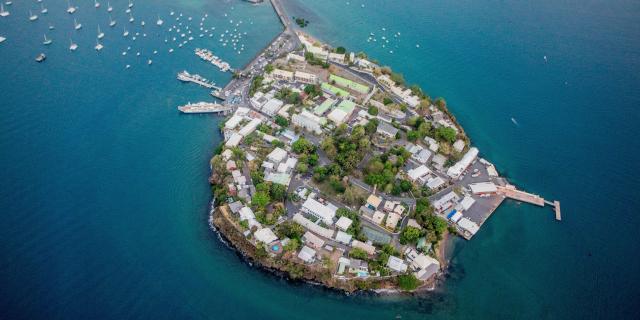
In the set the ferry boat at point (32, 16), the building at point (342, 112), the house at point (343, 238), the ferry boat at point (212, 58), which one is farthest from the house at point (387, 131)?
the ferry boat at point (32, 16)

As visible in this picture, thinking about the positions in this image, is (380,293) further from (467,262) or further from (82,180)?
(82,180)

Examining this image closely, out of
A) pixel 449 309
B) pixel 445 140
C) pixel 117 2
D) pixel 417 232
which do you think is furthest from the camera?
pixel 117 2

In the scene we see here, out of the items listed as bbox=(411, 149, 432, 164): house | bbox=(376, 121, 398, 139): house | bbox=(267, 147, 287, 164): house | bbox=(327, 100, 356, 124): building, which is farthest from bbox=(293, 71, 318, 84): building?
bbox=(411, 149, 432, 164): house

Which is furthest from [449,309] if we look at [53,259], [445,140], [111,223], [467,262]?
[53,259]

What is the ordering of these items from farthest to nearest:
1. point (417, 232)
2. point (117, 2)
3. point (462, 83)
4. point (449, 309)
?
point (117, 2)
point (462, 83)
point (417, 232)
point (449, 309)

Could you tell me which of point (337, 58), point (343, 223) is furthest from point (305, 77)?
point (343, 223)

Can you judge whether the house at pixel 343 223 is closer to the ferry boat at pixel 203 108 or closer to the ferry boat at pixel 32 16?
the ferry boat at pixel 203 108

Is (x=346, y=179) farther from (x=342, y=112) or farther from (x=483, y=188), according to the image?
(x=483, y=188)
